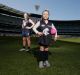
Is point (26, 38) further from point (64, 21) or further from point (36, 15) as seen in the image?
point (64, 21)

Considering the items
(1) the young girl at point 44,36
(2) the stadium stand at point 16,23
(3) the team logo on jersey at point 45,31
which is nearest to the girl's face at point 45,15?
(1) the young girl at point 44,36

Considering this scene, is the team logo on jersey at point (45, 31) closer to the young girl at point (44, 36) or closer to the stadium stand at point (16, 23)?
the young girl at point (44, 36)

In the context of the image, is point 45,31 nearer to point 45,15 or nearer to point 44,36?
point 44,36

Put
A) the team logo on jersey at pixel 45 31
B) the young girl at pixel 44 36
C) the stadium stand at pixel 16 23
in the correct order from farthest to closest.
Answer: the stadium stand at pixel 16 23 < the team logo on jersey at pixel 45 31 < the young girl at pixel 44 36

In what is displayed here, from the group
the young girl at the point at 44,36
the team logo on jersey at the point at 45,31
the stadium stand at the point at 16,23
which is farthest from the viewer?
the stadium stand at the point at 16,23

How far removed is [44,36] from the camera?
11148 mm

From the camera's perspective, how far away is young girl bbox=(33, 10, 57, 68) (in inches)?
436

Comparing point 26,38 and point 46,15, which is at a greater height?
point 46,15

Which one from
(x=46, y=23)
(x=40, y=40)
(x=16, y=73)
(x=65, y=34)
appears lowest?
(x=65, y=34)

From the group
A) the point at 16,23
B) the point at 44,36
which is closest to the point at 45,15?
the point at 44,36

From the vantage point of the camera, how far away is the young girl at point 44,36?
11.1 metres

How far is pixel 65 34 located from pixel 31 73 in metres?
124

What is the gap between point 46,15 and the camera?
11.2 m

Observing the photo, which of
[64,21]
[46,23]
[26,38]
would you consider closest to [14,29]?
[64,21]
